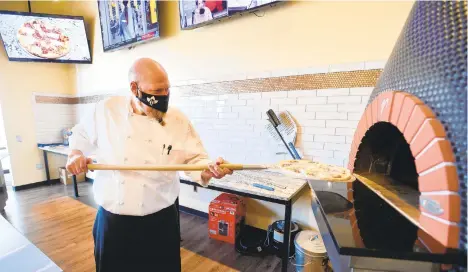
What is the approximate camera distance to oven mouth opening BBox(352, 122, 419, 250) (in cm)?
85

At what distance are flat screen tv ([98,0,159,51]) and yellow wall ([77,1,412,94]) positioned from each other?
0.51ft

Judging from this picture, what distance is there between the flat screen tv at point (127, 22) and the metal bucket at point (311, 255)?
3.03 metres

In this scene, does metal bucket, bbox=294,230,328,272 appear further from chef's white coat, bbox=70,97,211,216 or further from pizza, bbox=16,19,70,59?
pizza, bbox=16,19,70,59

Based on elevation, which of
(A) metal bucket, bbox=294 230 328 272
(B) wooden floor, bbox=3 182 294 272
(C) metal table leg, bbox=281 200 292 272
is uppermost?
(C) metal table leg, bbox=281 200 292 272

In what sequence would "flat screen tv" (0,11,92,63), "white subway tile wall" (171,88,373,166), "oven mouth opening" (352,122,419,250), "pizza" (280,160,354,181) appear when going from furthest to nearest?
"flat screen tv" (0,11,92,63), "white subway tile wall" (171,88,373,166), "pizza" (280,160,354,181), "oven mouth opening" (352,122,419,250)

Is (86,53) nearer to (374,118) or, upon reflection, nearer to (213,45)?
(213,45)

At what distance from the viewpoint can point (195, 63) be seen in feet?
9.61

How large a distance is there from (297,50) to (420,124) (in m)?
1.58

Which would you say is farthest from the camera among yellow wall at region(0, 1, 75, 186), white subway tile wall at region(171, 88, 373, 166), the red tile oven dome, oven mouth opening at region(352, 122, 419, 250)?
yellow wall at region(0, 1, 75, 186)

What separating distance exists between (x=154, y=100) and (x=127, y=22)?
2.69 m

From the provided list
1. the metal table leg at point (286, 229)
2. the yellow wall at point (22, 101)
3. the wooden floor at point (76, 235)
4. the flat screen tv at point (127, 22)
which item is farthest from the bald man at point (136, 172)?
the yellow wall at point (22, 101)

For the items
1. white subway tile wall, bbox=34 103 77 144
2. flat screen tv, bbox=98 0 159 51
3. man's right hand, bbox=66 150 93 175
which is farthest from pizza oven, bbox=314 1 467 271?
white subway tile wall, bbox=34 103 77 144

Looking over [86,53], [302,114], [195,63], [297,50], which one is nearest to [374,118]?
[302,114]

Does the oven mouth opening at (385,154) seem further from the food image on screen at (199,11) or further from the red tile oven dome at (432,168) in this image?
the food image on screen at (199,11)
